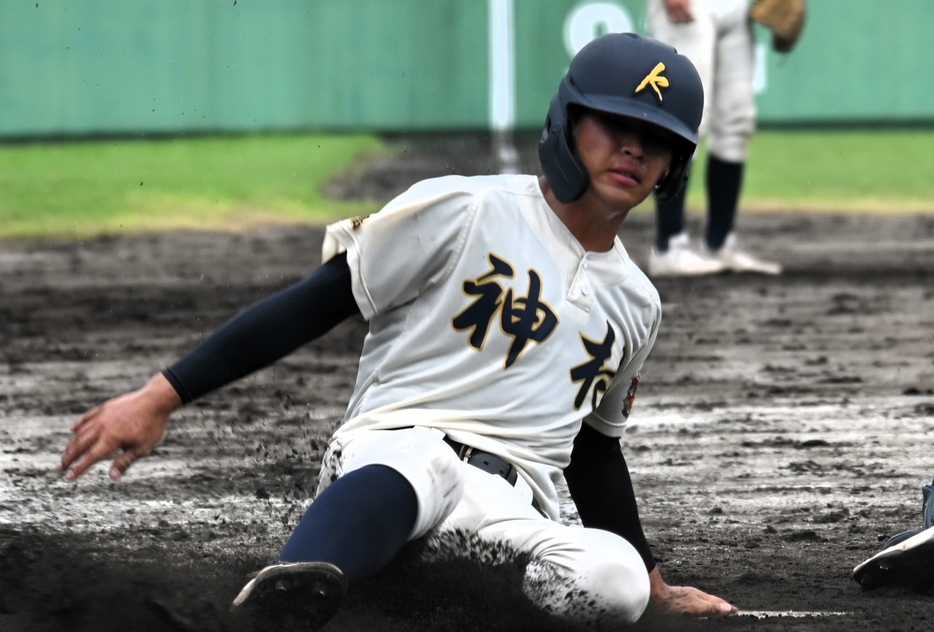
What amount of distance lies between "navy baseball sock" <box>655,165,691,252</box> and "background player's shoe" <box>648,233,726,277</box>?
0.03 m

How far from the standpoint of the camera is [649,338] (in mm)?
2814

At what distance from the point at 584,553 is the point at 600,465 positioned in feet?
1.74

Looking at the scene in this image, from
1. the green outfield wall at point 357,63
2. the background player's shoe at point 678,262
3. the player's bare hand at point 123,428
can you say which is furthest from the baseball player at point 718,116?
the green outfield wall at point 357,63

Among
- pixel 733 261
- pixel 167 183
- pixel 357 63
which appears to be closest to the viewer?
pixel 733 261

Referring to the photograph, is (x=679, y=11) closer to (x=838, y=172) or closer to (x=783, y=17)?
(x=783, y=17)

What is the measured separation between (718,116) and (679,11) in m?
0.70

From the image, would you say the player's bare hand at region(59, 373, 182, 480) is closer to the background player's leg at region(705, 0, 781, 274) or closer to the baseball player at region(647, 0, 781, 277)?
the baseball player at region(647, 0, 781, 277)

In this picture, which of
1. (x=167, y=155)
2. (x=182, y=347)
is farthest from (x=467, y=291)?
(x=167, y=155)

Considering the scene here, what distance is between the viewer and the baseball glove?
7.84 m

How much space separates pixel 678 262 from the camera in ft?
24.1

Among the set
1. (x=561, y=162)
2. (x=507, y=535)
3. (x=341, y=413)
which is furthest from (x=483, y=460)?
(x=341, y=413)

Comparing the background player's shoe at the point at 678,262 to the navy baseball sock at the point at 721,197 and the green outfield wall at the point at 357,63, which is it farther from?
the green outfield wall at the point at 357,63

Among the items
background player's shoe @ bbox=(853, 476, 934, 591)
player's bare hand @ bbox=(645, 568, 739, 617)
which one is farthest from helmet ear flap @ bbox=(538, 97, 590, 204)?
background player's shoe @ bbox=(853, 476, 934, 591)

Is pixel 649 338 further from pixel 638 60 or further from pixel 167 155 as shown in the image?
pixel 167 155
